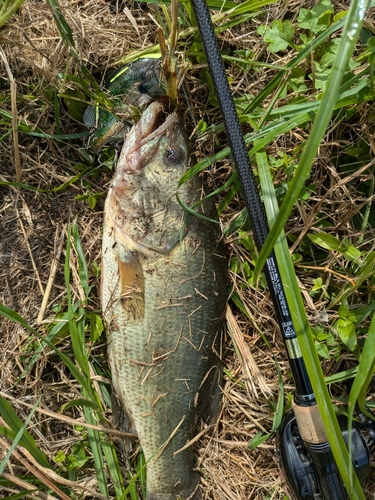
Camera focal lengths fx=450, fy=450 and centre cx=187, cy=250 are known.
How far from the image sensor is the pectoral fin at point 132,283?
2.23m

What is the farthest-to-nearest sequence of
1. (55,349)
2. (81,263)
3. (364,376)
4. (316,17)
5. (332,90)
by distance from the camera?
1. (81,263)
2. (316,17)
3. (55,349)
4. (364,376)
5. (332,90)

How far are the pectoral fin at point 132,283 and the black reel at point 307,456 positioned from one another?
960 millimetres

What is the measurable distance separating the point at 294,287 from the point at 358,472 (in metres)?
0.99

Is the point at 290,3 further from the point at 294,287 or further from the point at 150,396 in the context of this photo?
the point at 150,396

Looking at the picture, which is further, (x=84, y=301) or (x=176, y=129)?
(x=84, y=301)

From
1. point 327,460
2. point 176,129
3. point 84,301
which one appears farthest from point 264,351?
point 176,129

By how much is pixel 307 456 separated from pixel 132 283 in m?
1.21

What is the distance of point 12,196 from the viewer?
2568 mm

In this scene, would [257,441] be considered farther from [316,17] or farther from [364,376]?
[316,17]

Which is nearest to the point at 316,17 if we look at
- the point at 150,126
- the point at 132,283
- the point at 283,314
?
the point at 150,126

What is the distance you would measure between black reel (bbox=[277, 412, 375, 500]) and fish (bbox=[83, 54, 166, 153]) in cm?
175

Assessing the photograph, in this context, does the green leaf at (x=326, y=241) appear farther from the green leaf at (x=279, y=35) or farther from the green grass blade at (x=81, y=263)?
the green grass blade at (x=81, y=263)

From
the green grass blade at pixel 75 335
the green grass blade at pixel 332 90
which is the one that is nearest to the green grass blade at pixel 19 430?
the green grass blade at pixel 75 335

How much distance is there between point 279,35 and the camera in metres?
2.33
